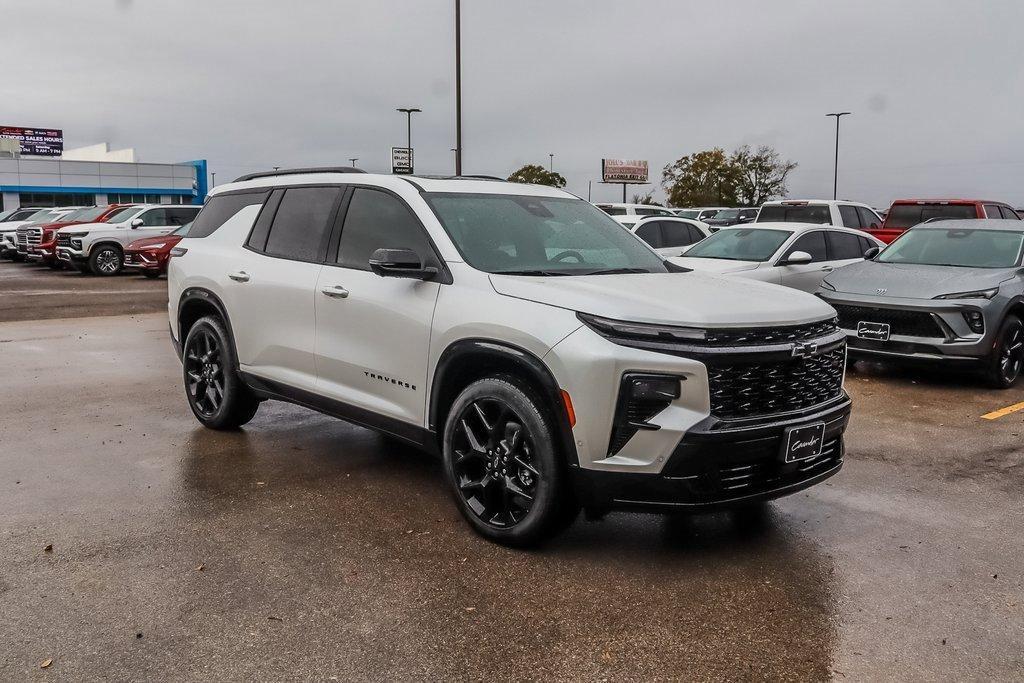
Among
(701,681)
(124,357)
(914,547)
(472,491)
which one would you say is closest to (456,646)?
(701,681)

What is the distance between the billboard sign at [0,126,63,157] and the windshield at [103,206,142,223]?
222ft

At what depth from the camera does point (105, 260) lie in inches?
932

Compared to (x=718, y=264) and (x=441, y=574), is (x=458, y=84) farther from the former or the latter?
(x=441, y=574)

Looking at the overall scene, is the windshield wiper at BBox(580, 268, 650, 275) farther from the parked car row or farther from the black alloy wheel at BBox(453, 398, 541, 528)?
the parked car row

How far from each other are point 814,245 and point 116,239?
18.6 m

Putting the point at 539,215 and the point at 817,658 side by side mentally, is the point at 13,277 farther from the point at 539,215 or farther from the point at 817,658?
the point at 817,658

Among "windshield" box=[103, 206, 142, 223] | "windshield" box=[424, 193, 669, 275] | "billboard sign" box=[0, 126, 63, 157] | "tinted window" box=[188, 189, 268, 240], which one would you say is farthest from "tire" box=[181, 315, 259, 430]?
"billboard sign" box=[0, 126, 63, 157]

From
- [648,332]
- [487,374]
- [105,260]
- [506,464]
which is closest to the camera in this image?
[648,332]

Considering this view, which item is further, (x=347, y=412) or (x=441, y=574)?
(x=347, y=412)

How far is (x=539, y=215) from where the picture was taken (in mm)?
5445

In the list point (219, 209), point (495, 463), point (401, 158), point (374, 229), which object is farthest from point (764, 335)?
point (401, 158)

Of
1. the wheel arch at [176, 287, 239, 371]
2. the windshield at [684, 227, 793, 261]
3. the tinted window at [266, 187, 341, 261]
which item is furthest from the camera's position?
the windshield at [684, 227, 793, 261]

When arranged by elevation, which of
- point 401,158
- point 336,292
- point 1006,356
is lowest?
point 1006,356

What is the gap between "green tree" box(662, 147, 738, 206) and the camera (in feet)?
229
